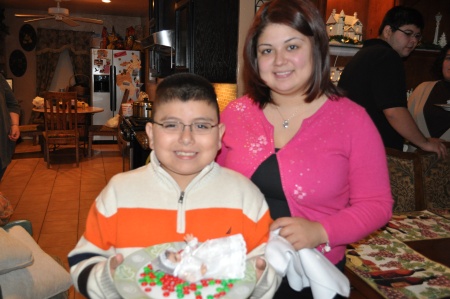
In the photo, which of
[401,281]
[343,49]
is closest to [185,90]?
[401,281]

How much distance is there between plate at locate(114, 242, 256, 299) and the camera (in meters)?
0.85

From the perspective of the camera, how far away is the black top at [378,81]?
7.22ft

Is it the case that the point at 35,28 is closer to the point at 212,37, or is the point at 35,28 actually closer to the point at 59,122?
the point at 59,122

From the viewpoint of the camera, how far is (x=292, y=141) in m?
1.17

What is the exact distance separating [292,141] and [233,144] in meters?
0.19

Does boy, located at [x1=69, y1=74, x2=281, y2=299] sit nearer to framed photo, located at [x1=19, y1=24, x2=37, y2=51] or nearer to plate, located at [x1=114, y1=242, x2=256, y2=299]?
plate, located at [x1=114, y1=242, x2=256, y2=299]

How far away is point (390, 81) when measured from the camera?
2197 millimetres

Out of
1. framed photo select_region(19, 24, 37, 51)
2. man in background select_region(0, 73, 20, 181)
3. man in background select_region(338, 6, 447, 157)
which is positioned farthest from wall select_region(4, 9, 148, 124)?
man in background select_region(338, 6, 447, 157)

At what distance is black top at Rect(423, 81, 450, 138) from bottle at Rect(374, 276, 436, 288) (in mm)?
1985

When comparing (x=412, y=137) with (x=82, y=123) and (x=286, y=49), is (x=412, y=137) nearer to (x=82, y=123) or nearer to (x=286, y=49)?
(x=286, y=49)

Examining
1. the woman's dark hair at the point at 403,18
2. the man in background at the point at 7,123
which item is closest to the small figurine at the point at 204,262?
the woman's dark hair at the point at 403,18

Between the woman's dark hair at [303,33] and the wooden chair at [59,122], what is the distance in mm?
5769

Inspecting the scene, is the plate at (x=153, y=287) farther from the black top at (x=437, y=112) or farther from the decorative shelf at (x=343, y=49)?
the black top at (x=437, y=112)

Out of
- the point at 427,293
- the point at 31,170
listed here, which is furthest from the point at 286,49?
the point at 31,170
